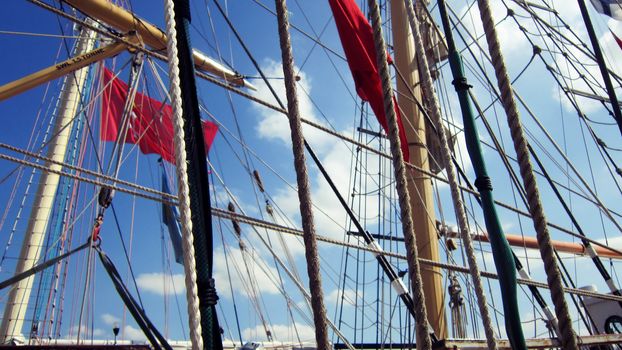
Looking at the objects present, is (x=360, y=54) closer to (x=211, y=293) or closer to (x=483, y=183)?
(x=483, y=183)

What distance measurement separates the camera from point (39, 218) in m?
8.58

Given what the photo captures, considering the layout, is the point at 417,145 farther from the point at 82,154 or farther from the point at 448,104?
the point at 82,154

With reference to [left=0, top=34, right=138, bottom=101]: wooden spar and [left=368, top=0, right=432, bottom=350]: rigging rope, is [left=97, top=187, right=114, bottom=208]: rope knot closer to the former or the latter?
[left=0, top=34, right=138, bottom=101]: wooden spar

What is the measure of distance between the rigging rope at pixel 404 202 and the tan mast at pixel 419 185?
3.16 m

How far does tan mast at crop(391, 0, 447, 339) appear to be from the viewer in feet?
16.8

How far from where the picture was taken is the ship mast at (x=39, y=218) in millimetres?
7910

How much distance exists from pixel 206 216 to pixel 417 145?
14.8ft

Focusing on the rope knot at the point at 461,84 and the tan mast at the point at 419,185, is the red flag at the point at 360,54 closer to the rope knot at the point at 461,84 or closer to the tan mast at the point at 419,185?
the tan mast at the point at 419,185

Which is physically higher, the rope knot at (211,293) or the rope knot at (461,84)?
the rope knot at (461,84)

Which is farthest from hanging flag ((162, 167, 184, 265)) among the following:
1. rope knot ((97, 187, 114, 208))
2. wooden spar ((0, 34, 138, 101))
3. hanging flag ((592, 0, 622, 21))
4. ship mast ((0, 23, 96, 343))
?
hanging flag ((592, 0, 622, 21))

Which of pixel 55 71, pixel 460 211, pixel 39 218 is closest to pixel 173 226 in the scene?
pixel 39 218

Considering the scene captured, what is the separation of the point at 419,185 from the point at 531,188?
419 cm

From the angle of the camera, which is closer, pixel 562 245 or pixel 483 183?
pixel 483 183

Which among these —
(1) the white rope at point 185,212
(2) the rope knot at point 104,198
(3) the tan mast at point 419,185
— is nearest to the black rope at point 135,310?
(1) the white rope at point 185,212
